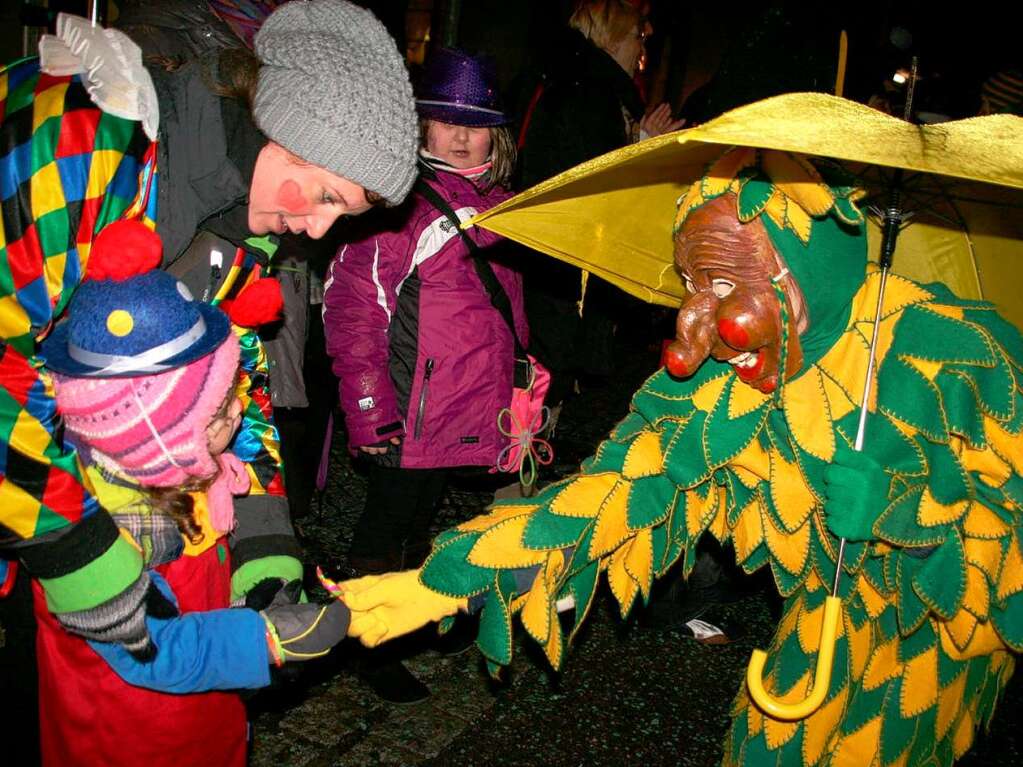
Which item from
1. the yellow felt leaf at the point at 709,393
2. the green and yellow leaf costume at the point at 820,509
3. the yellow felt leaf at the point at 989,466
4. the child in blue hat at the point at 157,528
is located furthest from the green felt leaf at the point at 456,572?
the yellow felt leaf at the point at 989,466

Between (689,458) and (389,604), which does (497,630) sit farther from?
(689,458)

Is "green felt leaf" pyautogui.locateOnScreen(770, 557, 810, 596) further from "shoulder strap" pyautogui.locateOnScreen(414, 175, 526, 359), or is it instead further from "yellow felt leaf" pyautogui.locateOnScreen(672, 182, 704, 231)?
"shoulder strap" pyautogui.locateOnScreen(414, 175, 526, 359)

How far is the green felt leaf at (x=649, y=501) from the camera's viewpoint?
200cm

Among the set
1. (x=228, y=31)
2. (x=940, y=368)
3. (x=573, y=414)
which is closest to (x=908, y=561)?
(x=940, y=368)

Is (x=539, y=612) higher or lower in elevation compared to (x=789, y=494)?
lower

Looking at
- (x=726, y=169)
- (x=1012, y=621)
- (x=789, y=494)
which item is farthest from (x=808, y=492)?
(x=726, y=169)

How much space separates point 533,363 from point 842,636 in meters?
1.56

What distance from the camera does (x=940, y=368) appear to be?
1798 millimetres

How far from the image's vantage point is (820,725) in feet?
6.48

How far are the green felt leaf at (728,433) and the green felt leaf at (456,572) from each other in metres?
0.54

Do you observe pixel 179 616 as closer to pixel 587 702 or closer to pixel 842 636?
pixel 842 636

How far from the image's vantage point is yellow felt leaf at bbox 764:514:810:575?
76.2 inches

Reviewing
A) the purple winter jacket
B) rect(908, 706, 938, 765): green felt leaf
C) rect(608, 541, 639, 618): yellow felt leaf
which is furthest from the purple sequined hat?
rect(908, 706, 938, 765): green felt leaf

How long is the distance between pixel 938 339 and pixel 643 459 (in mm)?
658
